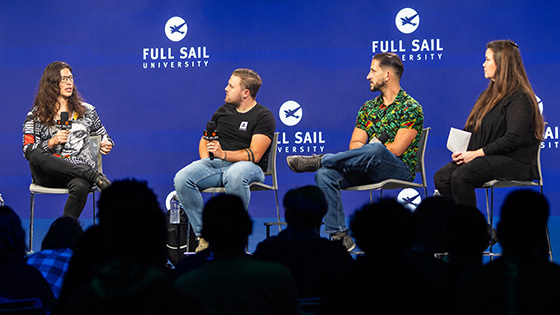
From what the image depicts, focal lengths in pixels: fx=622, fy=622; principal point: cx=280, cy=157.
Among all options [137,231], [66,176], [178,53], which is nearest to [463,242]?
[137,231]

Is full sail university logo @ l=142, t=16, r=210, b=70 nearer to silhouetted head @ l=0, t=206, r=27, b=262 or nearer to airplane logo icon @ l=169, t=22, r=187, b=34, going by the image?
airplane logo icon @ l=169, t=22, r=187, b=34

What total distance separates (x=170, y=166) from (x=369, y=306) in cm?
445

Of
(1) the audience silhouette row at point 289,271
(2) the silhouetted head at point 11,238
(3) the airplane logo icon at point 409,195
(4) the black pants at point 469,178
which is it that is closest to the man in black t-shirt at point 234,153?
(4) the black pants at point 469,178

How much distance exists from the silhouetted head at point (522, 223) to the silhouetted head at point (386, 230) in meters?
0.23

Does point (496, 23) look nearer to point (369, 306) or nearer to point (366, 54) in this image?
point (366, 54)

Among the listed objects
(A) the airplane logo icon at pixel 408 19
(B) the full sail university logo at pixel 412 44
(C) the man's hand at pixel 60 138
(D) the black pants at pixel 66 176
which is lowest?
(D) the black pants at pixel 66 176

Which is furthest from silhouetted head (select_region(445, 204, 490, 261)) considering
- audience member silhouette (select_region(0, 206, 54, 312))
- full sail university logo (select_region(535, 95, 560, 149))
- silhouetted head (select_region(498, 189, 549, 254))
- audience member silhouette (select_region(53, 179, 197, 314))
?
full sail university logo (select_region(535, 95, 560, 149))

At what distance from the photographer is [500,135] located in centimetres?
358

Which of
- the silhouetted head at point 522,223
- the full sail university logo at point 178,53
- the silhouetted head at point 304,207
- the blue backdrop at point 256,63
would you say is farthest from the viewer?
the full sail university logo at point 178,53

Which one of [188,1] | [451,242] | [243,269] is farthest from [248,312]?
[188,1]

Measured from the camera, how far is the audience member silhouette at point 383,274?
1.23 metres

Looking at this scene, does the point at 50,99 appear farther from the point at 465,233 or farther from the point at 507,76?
the point at 465,233

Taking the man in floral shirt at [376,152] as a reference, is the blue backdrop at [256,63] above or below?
above

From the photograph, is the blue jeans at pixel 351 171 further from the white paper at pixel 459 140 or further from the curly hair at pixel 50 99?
the curly hair at pixel 50 99
